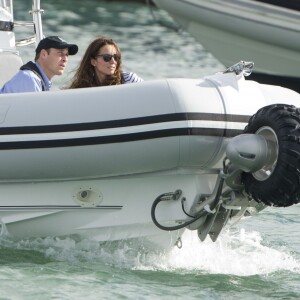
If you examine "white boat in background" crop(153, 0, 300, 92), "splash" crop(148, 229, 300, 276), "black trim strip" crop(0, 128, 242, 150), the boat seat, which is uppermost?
"black trim strip" crop(0, 128, 242, 150)

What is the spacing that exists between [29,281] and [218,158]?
1.02 m

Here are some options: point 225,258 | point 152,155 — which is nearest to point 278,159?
point 152,155

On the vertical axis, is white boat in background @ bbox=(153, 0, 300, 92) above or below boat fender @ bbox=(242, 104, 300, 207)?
below

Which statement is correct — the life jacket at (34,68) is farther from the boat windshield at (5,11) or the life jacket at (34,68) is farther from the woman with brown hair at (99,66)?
the boat windshield at (5,11)

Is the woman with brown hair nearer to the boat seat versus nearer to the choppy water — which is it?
the boat seat

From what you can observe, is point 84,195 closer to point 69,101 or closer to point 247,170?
point 69,101

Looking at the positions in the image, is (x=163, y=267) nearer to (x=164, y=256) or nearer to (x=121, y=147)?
(x=164, y=256)

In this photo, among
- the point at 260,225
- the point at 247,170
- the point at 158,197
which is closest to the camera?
the point at 247,170

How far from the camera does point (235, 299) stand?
5.32 m

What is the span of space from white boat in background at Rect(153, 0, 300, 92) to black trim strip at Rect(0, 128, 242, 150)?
639 cm

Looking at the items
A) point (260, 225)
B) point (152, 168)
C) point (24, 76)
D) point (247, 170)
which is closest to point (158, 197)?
point (152, 168)

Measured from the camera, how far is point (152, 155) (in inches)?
215

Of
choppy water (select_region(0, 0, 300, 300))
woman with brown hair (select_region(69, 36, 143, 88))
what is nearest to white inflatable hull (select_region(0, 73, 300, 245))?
choppy water (select_region(0, 0, 300, 300))

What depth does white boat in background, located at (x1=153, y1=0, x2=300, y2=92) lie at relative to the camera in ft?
38.4
